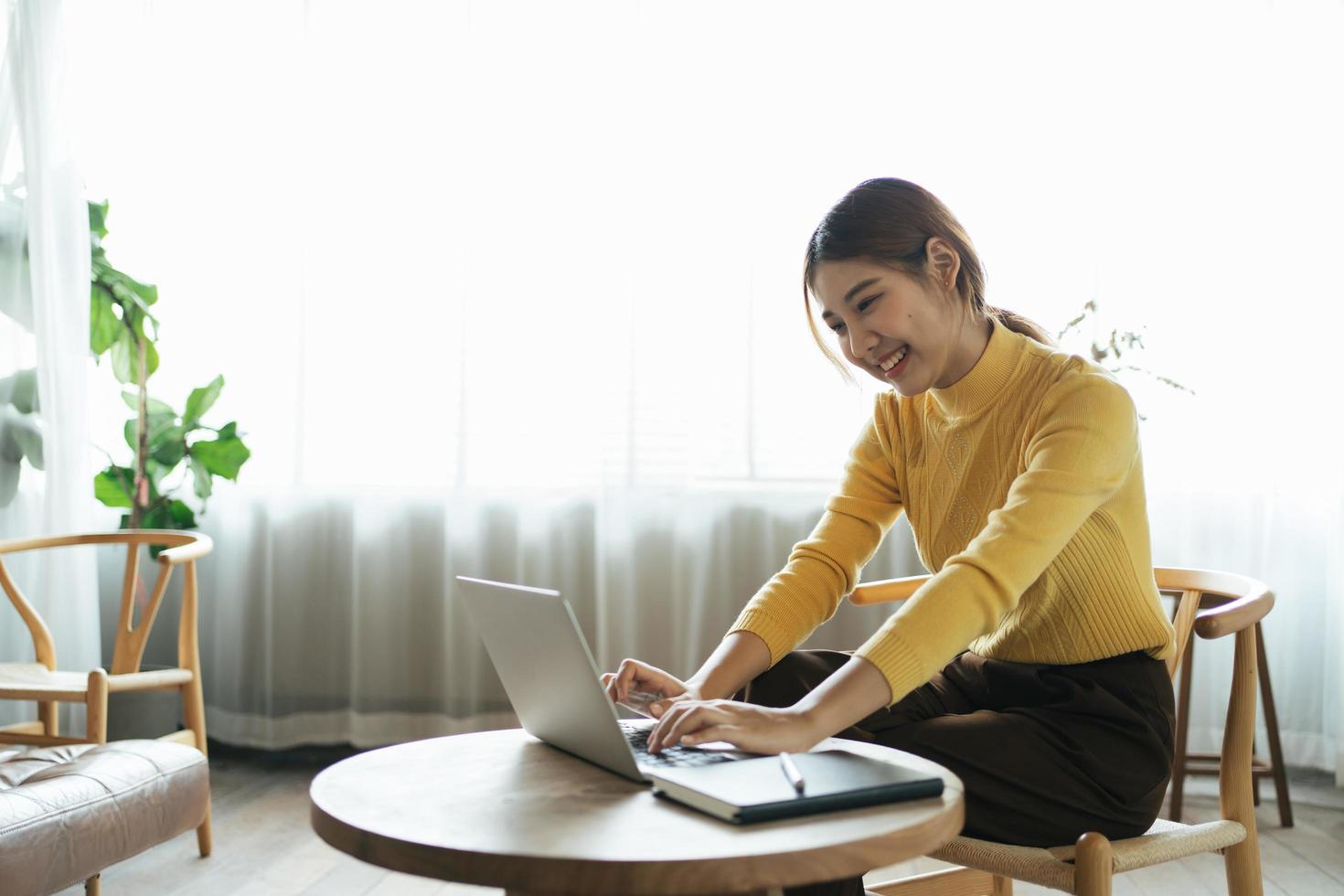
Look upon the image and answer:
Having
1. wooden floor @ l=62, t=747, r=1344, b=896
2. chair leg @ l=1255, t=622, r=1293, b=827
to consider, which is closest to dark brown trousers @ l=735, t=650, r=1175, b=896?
wooden floor @ l=62, t=747, r=1344, b=896

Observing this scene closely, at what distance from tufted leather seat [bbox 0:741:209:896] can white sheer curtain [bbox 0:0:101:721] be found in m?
Result: 0.74

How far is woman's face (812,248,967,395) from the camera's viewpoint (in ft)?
4.73

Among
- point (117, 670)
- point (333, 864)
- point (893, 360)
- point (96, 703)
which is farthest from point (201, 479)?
point (893, 360)

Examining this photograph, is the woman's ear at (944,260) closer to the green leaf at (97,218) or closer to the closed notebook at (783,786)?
the closed notebook at (783,786)

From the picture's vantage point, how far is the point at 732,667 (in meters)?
1.45

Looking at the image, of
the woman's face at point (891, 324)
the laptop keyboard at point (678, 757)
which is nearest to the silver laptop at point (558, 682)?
the laptop keyboard at point (678, 757)

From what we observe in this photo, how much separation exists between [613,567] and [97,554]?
152 cm

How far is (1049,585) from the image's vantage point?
1.38 metres

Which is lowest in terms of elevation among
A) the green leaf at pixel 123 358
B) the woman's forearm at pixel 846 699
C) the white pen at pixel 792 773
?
the white pen at pixel 792 773

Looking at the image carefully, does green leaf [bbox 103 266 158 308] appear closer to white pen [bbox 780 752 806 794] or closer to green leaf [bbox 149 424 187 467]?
green leaf [bbox 149 424 187 467]

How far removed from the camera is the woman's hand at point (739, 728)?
110cm

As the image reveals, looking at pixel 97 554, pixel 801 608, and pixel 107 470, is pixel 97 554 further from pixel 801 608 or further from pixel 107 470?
pixel 801 608

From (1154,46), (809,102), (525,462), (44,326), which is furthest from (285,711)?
Answer: (1154,46)

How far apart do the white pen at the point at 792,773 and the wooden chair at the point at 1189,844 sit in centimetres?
31
